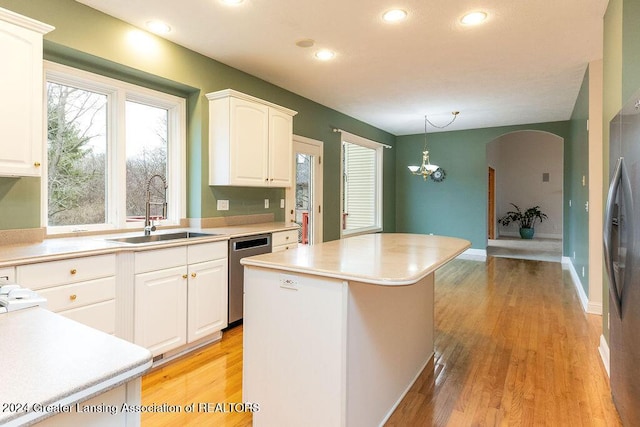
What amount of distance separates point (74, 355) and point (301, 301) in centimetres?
102

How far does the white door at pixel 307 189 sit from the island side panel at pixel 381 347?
2734 mm

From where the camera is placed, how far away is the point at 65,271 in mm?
2027

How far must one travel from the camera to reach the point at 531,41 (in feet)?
10.4

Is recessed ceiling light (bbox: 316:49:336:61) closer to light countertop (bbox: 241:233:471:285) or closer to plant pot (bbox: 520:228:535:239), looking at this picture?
light countertop (bbox: 241:233:471:285)

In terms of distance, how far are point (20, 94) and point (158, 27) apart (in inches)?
47.5

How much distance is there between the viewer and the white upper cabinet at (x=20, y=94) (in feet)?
6.66

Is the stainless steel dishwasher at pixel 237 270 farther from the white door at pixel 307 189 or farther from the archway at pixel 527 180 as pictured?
the archway at pixel 527 180

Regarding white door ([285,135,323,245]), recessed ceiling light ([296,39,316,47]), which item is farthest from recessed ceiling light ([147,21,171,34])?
white door ([285,135,323,245])

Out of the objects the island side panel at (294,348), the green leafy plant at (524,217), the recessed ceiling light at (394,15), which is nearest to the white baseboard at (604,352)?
the island side panel at (294,348)

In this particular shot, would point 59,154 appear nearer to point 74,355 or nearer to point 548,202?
point 74,355

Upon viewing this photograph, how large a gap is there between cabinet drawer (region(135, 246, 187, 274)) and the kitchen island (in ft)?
3.08

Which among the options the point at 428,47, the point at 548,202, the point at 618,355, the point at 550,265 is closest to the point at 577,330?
the point at 618,355

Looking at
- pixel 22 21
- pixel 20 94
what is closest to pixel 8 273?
pixel 20 94

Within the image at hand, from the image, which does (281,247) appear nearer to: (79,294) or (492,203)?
(79,294)
